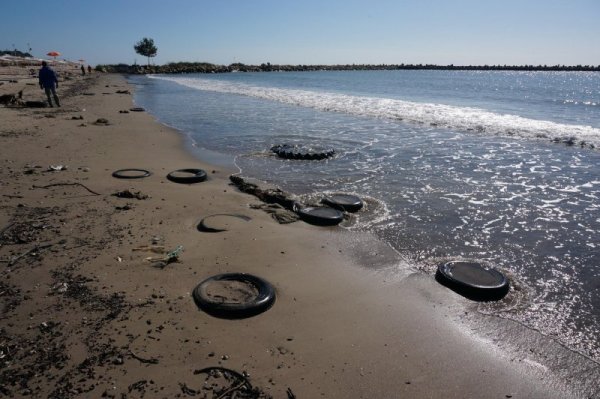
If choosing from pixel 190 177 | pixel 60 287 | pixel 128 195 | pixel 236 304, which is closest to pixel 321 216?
pixel 236 304

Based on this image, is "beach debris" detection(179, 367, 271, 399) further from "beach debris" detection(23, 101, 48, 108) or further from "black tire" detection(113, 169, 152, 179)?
"beach debris" detection(23, 101, 48, 108)

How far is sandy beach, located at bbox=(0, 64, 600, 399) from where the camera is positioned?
3186mm

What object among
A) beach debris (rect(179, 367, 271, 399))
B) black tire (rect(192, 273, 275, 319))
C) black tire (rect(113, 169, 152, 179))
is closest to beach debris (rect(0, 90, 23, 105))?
black tire (rect(113, 169, 152, 179))

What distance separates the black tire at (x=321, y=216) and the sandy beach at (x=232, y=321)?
6.5 inches

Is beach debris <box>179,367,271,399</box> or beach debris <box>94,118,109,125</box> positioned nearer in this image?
beach debris <box>179,367,271,399</box>

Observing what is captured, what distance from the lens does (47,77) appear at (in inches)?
707

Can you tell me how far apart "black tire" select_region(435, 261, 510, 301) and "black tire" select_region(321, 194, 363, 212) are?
7.71 ft

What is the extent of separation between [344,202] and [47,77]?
17.9 metres

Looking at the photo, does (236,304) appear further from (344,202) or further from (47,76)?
(47,76)

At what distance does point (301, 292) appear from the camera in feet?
15.0

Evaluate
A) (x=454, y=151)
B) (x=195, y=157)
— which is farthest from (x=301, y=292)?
(x=454, y=151)

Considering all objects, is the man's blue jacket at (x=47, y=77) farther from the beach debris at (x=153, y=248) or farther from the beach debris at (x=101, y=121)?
the beach debris at (x=153, y=248)

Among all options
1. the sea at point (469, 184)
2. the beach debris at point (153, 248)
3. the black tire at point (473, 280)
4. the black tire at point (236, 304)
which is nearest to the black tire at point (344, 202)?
the sea at point (469, 184)

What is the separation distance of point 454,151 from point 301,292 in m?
9.91
